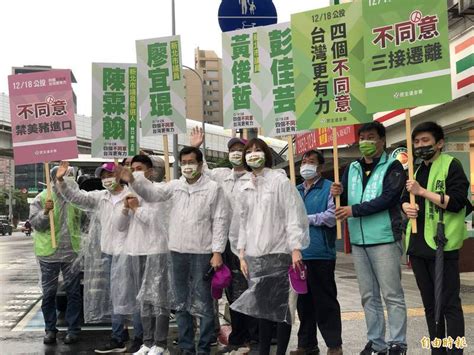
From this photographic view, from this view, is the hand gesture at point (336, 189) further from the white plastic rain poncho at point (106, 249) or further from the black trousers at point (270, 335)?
the white plastic rain poncho at point (106, 249)

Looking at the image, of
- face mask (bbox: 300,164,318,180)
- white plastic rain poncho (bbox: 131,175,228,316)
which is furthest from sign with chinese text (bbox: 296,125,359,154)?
white plastic rain poncho (bbox: 131,175,228,316)

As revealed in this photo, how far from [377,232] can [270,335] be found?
49.1 inches

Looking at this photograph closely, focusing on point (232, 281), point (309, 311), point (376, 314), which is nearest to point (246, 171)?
point (232, 281)

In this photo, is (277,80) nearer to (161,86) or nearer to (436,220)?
(161,86)

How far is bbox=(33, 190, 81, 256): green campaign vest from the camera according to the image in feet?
20.8

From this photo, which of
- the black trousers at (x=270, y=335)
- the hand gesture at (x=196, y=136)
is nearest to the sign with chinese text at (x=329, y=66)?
the hand gesture at (x=196, y=136)

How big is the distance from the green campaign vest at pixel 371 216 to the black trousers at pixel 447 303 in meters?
0.42

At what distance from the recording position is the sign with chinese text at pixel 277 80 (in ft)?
19.3

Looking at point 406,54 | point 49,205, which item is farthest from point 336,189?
point 49,205

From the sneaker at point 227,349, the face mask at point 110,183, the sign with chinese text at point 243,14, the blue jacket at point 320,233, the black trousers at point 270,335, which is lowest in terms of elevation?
the sneaker at point 227,349

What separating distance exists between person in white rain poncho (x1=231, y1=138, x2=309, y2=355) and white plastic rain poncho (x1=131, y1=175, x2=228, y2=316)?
1.21 feet

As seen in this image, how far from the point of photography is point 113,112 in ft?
23.3

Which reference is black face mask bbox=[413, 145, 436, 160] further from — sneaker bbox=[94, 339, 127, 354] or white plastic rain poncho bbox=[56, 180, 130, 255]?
sneaker bbox=[94, 339, 127, 354]

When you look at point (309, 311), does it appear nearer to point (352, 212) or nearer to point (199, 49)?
point (352, 212)
